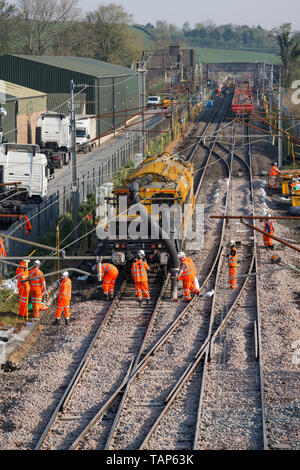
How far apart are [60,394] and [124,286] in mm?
7280

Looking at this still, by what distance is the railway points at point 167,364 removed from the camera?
12.2 metres

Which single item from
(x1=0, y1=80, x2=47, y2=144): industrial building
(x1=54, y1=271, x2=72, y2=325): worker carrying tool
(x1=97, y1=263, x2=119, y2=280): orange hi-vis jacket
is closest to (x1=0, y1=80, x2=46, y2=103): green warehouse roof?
(x1=0, y1=80, x2=47, y2=144): industrial building

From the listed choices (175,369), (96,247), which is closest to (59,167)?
(96,247)

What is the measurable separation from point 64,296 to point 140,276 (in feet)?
7.47

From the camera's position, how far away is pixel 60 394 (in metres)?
13.9

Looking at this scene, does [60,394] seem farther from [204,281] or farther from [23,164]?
[23,164]

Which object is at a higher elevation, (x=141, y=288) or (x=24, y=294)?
(x=24, y=294)

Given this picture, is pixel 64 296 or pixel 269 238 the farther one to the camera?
pixel 269 238

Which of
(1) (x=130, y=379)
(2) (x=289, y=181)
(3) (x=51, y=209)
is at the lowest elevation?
(1) (x=130, y=379)

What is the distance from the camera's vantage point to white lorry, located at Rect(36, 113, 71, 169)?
43.9 m

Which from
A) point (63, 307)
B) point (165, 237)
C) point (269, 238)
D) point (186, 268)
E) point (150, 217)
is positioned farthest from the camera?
point (269, 238)

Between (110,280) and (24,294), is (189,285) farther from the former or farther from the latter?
(24,294)

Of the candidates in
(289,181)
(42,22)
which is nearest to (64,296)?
(289,181)

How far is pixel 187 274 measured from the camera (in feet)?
63.6
